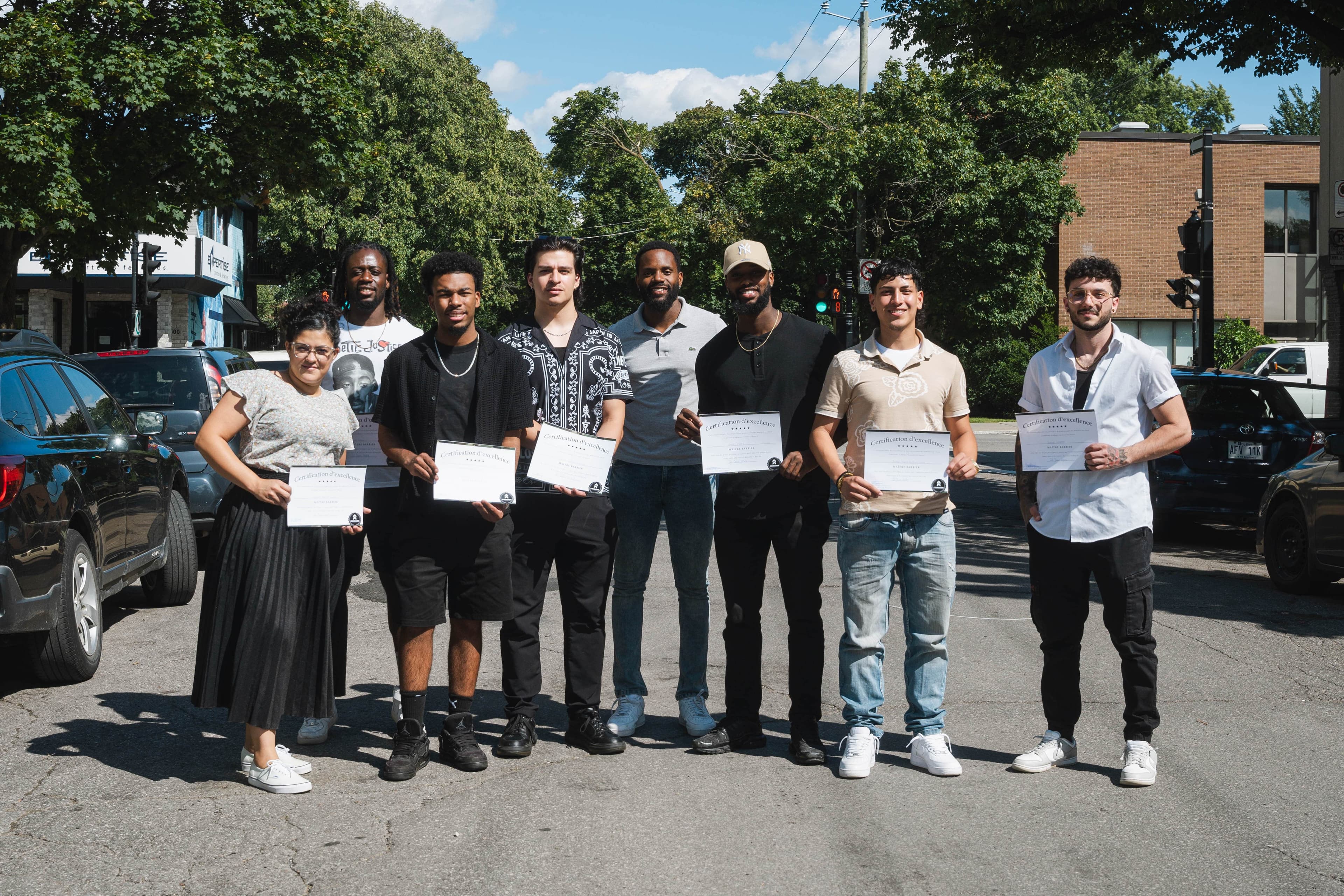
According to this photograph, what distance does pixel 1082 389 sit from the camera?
520cm

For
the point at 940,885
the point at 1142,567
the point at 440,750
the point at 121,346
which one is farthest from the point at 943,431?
the point at 121,346

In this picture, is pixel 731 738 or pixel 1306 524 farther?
pixel 1306 524

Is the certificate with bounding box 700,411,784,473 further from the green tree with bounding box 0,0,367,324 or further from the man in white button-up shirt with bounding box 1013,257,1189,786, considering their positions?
the green tree with bounding box 0,0,367,324

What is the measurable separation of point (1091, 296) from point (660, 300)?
180 centimetres

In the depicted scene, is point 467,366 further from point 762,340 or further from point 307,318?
point 762,340

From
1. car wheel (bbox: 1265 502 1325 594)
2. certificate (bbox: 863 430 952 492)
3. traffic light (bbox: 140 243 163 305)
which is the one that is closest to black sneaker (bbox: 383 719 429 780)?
certificate (bbox: 863 430 952 492)

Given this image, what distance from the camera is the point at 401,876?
3.97 meters

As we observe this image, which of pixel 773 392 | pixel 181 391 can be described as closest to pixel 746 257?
pixel 773 392

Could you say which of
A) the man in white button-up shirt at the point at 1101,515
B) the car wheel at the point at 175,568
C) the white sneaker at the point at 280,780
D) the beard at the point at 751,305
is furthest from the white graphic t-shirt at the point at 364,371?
the car wheel at the point at 175,568

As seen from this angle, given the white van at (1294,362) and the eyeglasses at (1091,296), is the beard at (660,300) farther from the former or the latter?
the white van at (1294,362)

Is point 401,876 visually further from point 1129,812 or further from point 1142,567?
point 1142,567

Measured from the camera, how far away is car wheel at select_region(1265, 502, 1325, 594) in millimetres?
9523

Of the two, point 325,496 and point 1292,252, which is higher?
point 1292,252

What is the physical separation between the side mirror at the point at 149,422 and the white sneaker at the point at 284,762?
3774mm
